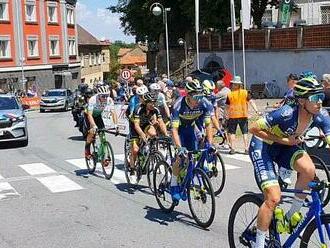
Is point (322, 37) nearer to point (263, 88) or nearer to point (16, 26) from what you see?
point (263, 88)

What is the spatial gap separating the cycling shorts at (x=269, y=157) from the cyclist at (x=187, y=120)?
6.28 feet

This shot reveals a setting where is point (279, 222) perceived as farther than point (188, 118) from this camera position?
No

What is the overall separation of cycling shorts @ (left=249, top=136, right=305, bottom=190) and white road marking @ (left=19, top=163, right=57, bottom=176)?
7872 mm

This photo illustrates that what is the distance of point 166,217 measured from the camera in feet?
26.7

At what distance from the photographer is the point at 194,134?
26.8ft

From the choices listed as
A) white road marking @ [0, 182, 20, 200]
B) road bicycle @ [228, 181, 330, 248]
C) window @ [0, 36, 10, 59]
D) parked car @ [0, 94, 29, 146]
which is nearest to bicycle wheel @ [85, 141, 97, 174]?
white road marking @ [0, 182, 20, 200]

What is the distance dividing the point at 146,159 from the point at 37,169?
465cm

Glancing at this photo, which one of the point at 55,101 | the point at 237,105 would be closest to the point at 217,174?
the point at 237,105

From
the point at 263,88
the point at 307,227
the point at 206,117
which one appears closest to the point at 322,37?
the point at 263,88

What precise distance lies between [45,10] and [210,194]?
181 ft

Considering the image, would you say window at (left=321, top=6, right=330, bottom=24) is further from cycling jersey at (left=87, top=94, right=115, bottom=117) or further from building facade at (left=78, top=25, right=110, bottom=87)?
cycling jersey at (left=87, top=94, right=115, bottom=117)

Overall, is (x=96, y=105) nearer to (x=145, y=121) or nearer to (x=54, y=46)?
(x=145, y=121)

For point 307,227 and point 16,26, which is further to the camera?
point 16,26

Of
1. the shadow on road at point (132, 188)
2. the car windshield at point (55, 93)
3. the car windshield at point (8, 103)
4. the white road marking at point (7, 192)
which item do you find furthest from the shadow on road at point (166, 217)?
the car windshield at point (55, 93)
